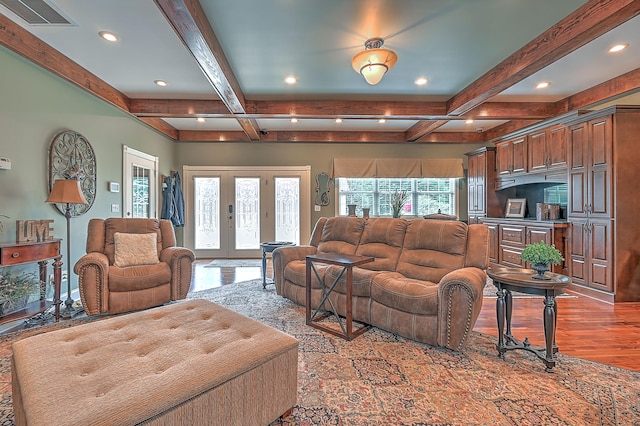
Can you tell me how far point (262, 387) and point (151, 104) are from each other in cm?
478

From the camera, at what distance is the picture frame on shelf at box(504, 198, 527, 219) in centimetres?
555

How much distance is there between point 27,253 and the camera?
2793 millimetres

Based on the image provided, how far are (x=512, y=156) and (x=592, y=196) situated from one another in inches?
68.4

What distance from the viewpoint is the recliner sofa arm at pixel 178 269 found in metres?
3.49

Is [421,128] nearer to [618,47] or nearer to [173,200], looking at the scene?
[618,47]

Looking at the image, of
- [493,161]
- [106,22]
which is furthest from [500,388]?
[493,161]

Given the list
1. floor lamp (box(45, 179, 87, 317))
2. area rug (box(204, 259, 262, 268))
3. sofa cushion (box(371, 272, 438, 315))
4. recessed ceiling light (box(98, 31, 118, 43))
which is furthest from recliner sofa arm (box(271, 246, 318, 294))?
recessed ceiling light (box(98, 31, 118, 43))

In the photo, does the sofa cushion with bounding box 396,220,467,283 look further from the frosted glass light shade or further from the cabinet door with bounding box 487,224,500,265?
the cabinet door with bounding box 487,224,500,265

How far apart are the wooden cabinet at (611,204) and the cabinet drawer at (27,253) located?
618 cm

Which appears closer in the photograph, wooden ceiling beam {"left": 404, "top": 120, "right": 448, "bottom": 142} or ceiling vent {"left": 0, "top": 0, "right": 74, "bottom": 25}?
ceiling vent {"left": 0, "top": 0, "right": 74, "bottom": 25}

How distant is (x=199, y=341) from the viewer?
159cm

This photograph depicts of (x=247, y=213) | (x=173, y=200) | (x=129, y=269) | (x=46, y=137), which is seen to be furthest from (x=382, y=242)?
(x=173, y=200)

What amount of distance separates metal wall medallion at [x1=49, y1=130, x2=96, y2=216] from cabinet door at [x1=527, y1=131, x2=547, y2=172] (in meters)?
6.56

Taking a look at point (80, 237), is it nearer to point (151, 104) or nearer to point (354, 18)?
point (151, 104)
